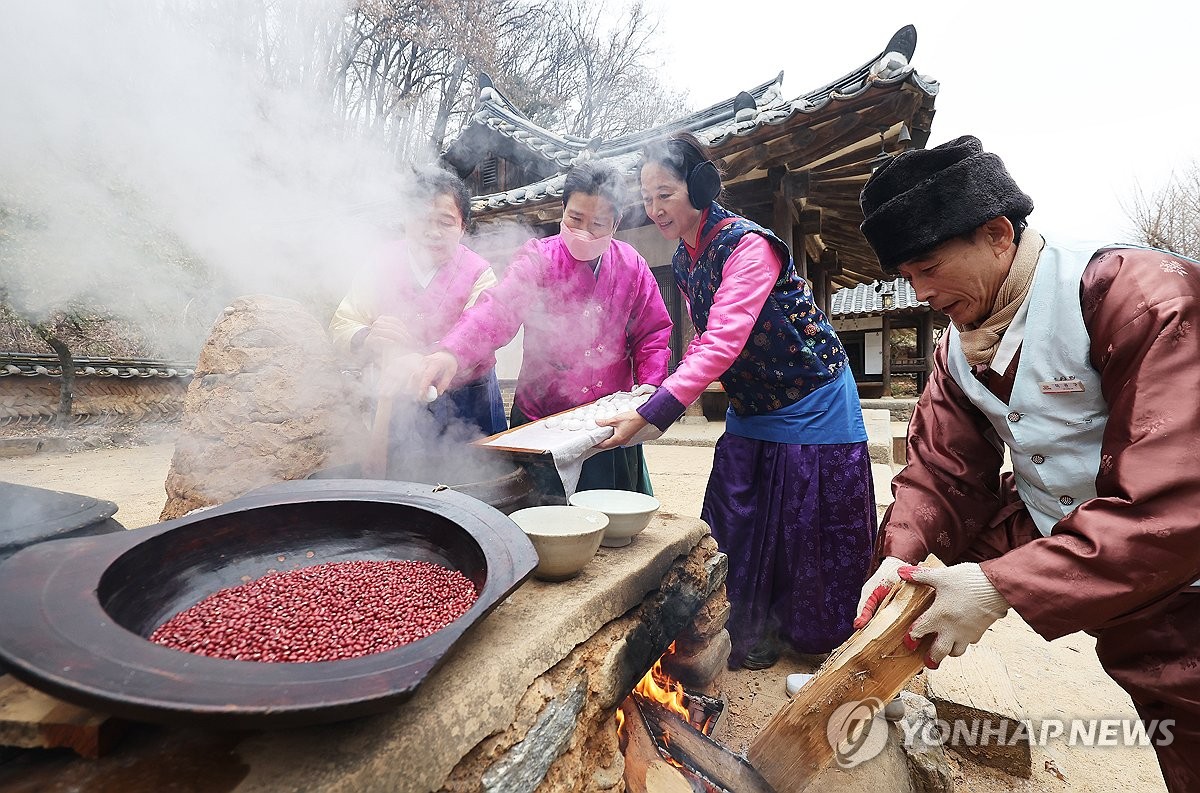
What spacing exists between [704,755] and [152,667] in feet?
5.51

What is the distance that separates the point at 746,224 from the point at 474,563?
1935 millimetres

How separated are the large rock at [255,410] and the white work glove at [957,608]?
3.56 meters

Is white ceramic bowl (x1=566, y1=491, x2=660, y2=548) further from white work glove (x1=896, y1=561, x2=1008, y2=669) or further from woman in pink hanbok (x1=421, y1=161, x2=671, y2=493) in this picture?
white work glove (x1=896, y1=561, x2=1008, y2=669)

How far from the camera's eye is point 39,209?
11.5 ft

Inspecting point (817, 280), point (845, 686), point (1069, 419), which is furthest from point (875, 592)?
point (817, 280)

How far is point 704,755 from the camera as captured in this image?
6.13 feet

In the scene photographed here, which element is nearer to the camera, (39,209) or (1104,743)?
(1104,743)

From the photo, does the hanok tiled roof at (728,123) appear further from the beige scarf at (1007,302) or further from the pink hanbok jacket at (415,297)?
the beige scarf at (1007,302)

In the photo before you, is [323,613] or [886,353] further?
[886,353]

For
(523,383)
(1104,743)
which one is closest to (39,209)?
(523,383)

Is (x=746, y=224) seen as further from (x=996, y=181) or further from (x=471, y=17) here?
(x=471, y=17)

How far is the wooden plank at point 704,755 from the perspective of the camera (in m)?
1.77

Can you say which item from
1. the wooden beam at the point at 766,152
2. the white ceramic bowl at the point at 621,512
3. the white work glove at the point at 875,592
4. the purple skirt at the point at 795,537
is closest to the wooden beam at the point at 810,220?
the wooden beam at the point at 766,152

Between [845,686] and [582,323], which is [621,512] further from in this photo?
[582,323]
